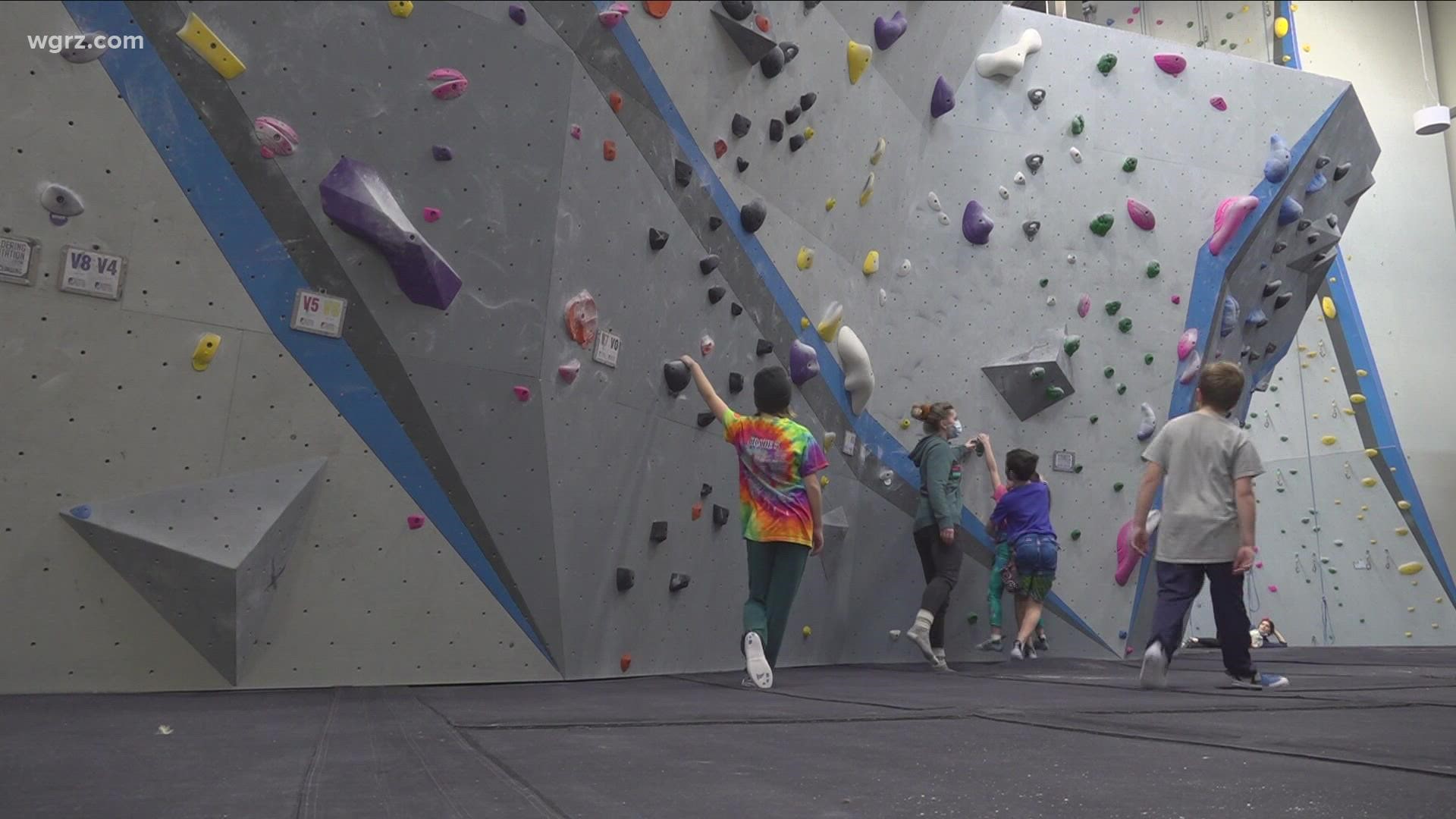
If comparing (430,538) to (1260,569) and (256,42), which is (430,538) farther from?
(1260,569)

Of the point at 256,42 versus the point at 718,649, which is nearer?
the point at 256,42

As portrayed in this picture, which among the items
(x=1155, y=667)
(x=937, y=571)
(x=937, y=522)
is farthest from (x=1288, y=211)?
(x=1155, y=667)

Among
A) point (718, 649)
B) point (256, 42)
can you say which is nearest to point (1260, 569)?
point (718, 649)

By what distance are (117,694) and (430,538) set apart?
3.16 feet

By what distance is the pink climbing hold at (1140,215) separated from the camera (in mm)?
6836

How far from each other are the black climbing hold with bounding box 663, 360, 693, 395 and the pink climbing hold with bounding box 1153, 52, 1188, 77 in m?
4.30

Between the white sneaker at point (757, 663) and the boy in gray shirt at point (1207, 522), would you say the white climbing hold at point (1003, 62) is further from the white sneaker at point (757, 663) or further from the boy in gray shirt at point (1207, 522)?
the white sneaker at point (757, 663)

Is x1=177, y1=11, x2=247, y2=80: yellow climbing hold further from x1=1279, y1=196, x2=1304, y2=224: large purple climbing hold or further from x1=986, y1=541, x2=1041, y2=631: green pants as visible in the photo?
x1=1279, y1=196, x2=1304, y2=224: large purple climbing hold

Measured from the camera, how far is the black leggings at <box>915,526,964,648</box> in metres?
5.32

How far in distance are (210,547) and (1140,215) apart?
219 inches

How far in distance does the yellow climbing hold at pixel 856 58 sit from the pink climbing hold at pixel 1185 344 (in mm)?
2744

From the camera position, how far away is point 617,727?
2510 mm

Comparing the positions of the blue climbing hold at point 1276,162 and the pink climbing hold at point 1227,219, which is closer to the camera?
the pink climbing hold at point 1227,219

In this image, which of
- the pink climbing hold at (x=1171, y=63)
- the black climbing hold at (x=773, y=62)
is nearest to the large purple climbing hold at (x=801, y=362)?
the black climbing hold at (x=773, y=62)
